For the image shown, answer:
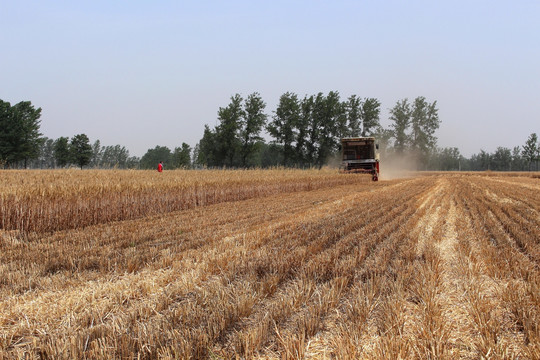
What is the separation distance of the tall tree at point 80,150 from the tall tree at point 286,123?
165 feet

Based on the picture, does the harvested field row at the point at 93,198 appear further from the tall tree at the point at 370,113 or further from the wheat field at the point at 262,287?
the tall tree at the point at 370,113

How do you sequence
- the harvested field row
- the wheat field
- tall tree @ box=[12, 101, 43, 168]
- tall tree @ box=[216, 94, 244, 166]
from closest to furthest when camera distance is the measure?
the wheat field
the harvested field row
tall tree @ box=[216, 94, 244, 166]
tall tree @ box=[12, 101, 43, 168]

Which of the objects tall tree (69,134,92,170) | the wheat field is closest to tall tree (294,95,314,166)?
the wheat field

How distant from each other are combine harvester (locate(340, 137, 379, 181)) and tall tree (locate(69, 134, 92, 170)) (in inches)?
2744

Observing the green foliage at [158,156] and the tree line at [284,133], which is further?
the green foliage at [158,156]

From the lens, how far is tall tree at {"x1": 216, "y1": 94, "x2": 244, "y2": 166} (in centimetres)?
4559

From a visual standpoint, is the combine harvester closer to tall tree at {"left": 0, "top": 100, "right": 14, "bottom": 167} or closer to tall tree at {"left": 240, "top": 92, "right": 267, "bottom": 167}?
tall tree at {"left": 240, "top": 92, "right": 267, "bottom": 167}

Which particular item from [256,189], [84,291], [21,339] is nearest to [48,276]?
[84,291]

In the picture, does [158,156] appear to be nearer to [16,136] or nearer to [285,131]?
[16,136]

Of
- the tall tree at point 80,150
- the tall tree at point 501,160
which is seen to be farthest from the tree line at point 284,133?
the tall tree at point 501,160

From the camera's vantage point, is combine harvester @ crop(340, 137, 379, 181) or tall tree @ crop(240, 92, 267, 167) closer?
combine harvester @ crop(340, 137, 379, 181)

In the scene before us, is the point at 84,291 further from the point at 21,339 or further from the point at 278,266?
the point at 278,266

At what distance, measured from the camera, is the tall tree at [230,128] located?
45594 mm

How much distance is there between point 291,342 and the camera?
77.4 inches
